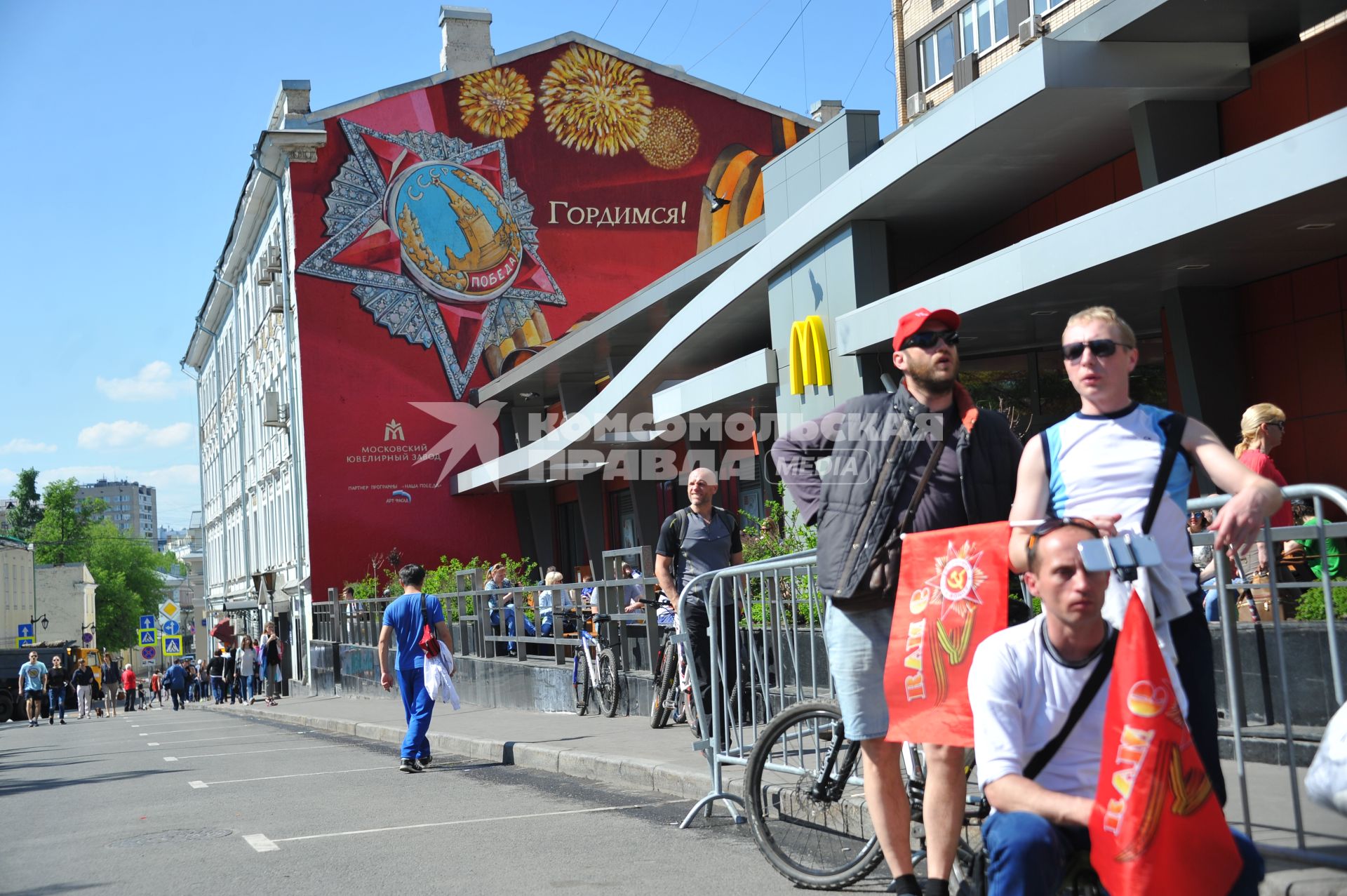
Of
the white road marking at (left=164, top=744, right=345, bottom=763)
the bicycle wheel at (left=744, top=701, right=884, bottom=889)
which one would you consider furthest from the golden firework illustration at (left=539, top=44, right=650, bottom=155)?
the bicycle wheel at (left=744, top=701, right=884, bottom=889)

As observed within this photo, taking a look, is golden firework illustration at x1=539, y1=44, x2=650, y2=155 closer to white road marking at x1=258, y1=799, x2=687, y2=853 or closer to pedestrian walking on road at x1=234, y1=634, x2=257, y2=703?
pedestrian walking on road at x1=234, y1=634, x2=257, y2=703

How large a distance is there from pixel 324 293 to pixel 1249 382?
2599 centimetres

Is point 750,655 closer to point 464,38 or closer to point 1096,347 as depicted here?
point 1096,347

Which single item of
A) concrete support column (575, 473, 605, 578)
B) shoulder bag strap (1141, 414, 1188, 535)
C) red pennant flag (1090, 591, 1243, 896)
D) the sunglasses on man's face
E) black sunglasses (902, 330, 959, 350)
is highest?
concrete support column (575, 473, 605, 578)

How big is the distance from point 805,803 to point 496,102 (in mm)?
32623

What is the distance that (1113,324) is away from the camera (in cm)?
419

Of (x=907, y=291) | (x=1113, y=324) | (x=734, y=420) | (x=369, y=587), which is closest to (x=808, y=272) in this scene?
(x=907, y=291)

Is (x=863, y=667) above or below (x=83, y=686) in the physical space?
above

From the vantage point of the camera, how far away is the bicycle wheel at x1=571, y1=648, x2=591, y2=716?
15.0m

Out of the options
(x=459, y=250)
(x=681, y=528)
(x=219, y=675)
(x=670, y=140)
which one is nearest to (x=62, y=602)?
(x=219, y=675)

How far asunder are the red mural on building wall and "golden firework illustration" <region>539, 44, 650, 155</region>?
0.04 metres

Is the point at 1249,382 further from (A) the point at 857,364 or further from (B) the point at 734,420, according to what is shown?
(B) the point at 734,420

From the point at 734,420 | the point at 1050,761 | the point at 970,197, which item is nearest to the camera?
the point at 1050,761

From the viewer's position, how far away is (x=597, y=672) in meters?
14.8
